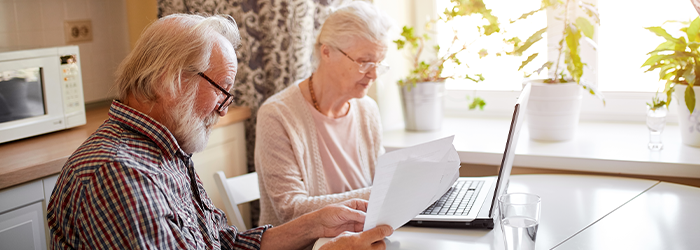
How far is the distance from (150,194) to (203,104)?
25cm

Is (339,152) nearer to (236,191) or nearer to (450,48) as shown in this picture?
(236,191)

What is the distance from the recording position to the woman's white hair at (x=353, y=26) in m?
1.73

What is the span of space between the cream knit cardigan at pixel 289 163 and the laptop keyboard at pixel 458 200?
0.27m

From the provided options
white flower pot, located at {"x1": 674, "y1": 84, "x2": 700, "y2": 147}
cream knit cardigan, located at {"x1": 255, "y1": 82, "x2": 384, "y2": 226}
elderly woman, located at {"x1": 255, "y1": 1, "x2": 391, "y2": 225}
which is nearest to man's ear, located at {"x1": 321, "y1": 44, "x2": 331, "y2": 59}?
elderly woman, located at {"x1": 255, "y1": 1, "x2": 391, "y2": 225}

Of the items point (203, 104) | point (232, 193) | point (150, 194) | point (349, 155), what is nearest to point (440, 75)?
point (349, 155)

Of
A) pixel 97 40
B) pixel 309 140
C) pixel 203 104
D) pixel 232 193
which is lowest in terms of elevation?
pixel 232 193

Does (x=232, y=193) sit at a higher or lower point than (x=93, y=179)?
lower

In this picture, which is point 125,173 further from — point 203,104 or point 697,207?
point 697,207

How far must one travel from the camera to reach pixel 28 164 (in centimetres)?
152

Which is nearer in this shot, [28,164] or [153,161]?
[153,161]

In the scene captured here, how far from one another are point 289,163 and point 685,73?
1248 millimetres

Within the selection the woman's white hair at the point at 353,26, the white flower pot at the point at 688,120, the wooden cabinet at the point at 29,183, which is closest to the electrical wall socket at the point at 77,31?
the wooden cabinet at the point at 29,183

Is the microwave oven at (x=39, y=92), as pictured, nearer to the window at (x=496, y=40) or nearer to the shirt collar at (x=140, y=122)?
the shirt collar at (x=140, y=122)

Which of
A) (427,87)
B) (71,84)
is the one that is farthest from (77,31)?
(427,87)
